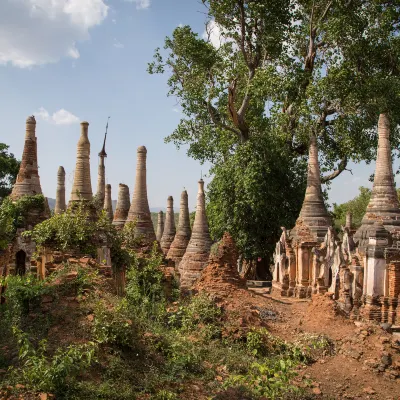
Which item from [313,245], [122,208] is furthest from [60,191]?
[313,245]

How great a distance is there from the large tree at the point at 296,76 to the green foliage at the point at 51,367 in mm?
13749

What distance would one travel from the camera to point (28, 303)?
7.25 metres

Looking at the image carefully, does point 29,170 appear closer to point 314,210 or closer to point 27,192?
point 27,192

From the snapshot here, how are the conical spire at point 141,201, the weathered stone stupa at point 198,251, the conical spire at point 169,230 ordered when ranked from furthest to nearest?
the conical spire at point 169,230 → the weathered stone stupa at point 198,251 → the conical spire at point 141,201

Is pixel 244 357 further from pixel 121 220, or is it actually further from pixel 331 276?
pixel 121 220

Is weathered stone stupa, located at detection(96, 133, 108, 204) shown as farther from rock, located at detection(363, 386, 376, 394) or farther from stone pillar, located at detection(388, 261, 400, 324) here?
rock, located at detection(363, 386, 376, 394)

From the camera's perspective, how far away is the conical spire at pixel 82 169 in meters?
11.8

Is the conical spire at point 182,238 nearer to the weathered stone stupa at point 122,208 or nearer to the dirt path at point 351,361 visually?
the weathered stone stupa at point 122,208

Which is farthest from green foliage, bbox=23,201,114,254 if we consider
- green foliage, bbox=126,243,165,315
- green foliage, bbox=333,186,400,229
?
green foliage, bbox=333,186,400,229

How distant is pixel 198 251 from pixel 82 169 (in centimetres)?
628

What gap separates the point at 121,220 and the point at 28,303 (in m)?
11.1

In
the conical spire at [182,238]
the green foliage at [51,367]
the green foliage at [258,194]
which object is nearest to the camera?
the green foliage at [51,367]

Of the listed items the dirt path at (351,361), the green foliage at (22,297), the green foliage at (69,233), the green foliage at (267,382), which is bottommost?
the dirt path at (351,361)

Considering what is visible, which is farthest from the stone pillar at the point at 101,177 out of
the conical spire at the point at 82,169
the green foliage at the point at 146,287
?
the green foliage at the point at 146,287
